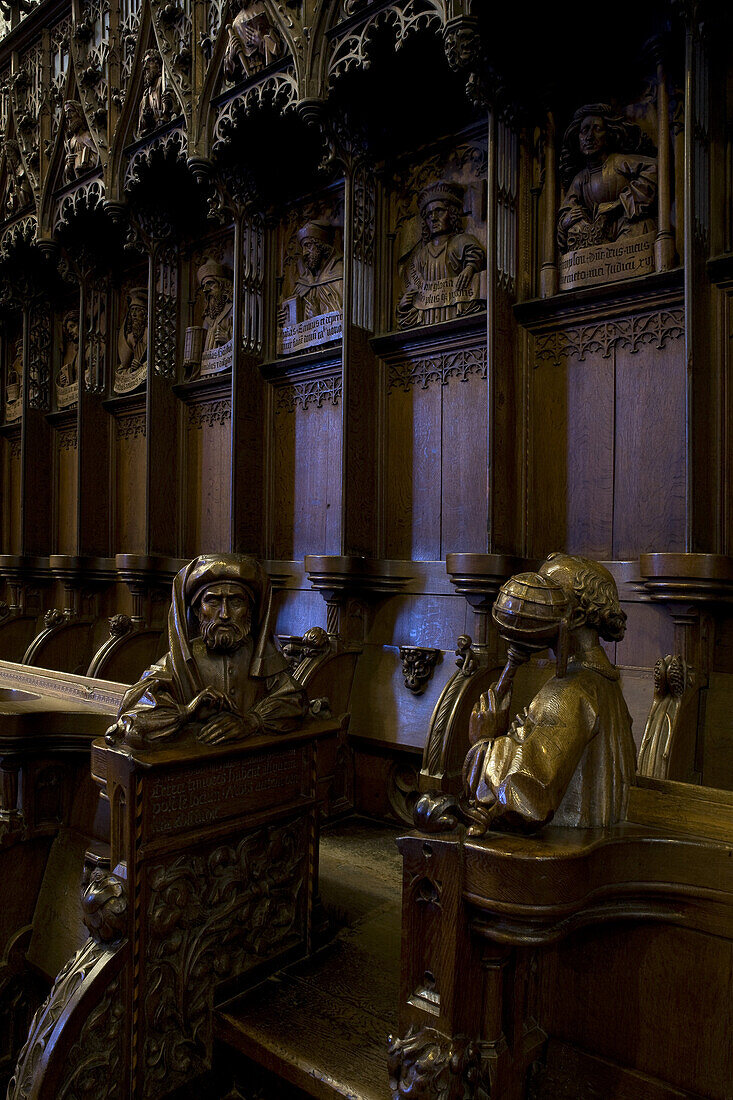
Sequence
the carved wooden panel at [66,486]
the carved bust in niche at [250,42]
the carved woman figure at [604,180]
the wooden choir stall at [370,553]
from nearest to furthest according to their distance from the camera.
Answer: the wooden choir stall at [370,553] → the carved woman figure at [604,180] → the carved bust in niche at [250,42] → the carved wooden panel at [66,486]

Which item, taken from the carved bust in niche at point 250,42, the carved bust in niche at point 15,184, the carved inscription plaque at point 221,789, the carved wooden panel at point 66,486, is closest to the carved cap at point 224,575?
the carved inscription plaque at point 221,789

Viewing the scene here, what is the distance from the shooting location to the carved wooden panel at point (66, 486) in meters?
7.48

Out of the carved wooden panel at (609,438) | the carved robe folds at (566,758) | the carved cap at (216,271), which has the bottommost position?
the carved robe folds at (566,758)

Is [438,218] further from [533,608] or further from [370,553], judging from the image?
[533,608]

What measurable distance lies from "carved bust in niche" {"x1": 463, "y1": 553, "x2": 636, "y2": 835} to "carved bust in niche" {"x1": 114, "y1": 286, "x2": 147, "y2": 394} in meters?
5.88

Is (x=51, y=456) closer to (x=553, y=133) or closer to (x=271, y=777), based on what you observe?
(x=553, y=133)

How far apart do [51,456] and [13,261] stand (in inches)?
79.6

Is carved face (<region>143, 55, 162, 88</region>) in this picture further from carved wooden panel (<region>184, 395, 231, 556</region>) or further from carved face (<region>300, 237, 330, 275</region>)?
carved wooden panel (<region>184, 395, 231, 556</region>)

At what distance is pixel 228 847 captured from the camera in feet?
7.01

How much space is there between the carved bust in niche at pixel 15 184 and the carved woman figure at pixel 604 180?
552 cm

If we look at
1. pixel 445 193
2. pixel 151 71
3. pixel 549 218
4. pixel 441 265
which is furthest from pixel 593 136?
pixel 151 71

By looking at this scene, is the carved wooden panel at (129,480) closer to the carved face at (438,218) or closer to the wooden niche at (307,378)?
the wooden niche at (307,378)

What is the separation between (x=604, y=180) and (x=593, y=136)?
0.80 ft

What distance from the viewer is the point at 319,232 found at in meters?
5.14
